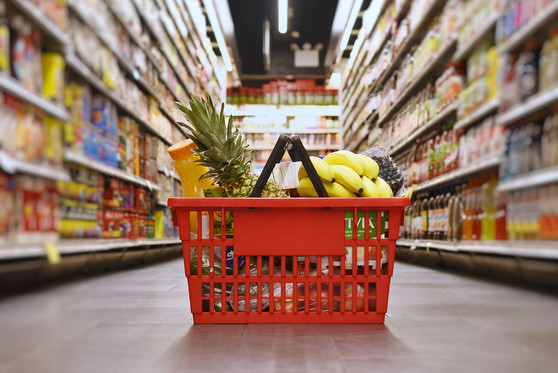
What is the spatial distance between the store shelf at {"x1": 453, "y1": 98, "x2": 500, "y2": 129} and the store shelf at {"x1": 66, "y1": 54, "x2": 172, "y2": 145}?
2.24 meters

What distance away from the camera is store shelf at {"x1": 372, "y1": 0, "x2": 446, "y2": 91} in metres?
3.61

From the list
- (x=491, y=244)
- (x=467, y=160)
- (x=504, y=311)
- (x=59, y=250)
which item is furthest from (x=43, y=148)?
(x=467, y=160)

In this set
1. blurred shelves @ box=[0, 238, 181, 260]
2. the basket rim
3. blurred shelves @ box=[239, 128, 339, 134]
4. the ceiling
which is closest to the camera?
the basket rim

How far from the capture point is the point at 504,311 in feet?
4.75

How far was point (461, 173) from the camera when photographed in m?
2.96

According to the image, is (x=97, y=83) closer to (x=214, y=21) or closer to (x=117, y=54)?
(x=117, y=54)

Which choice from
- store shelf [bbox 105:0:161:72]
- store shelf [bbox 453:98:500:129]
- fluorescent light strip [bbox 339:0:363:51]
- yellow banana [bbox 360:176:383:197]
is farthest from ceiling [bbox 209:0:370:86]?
yellow banana [bbox 360:176:383:197]

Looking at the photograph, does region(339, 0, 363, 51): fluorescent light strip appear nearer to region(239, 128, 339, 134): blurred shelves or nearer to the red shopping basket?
region(239, 128, 339, 134): blurred shelves

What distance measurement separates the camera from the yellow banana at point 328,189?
1.43m

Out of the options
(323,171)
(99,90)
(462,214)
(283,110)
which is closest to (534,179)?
(323,171)

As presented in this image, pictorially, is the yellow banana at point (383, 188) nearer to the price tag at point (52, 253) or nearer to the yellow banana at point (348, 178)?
the yellow banana at point (348, 178)

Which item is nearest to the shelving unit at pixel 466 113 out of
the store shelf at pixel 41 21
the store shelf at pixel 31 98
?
the store shelf at pixel 31 98

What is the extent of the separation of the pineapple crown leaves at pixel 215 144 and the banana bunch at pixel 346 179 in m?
0.21

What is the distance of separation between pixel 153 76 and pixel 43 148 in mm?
2715
